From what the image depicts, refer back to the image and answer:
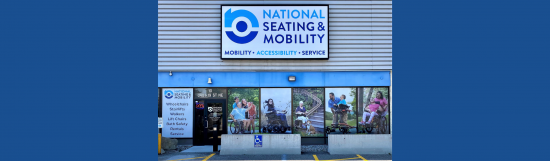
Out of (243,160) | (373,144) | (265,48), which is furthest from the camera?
(265,48)

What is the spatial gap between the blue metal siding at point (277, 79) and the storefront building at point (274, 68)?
4 centimetres

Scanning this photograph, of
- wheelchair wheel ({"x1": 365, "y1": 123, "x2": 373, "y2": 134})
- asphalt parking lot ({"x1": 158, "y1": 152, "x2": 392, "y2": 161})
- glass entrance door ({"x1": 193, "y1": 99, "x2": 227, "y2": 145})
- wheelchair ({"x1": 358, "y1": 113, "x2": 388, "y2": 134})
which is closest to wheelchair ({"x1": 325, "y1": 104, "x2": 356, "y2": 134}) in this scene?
wheelchair ({"x1": 358, "y1": 113, "x2": 388, "y2": 134})

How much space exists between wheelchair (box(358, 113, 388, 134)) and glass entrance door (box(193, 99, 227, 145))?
5.66 metres

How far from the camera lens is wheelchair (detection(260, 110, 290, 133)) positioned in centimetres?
1341

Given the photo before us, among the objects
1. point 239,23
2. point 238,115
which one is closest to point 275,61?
point 239,23

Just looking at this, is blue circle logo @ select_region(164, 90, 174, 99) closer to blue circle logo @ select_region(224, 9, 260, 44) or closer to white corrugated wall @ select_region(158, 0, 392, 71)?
white corrugated wall @ select_region(158, 0, 392, 71)

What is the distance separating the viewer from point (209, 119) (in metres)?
13.4

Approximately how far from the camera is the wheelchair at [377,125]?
13557 millimetres

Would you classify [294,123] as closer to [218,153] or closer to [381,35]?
[218,153]

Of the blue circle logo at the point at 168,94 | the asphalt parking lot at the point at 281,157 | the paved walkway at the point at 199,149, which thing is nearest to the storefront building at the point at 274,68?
the blue circle logo at the point at 168,94

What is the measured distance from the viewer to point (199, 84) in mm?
13266

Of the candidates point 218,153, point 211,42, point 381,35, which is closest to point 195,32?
point 211,42

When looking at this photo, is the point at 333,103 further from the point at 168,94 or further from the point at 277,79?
the point at 168,94

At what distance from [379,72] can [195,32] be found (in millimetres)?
7601
